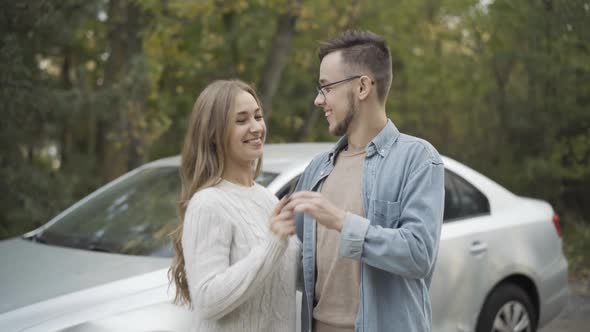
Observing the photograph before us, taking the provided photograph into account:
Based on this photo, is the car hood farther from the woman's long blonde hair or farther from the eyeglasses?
the eyeglasses

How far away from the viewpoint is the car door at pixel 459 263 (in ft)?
12.5

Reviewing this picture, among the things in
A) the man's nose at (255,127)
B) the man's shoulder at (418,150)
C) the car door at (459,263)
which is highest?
the man's nose at (255,127)

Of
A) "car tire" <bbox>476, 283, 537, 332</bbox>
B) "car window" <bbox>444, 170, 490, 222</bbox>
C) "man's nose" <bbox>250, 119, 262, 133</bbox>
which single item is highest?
"man's nose" <bbox>250, 119, 262, 133</bbox>

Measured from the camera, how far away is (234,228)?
218 cm

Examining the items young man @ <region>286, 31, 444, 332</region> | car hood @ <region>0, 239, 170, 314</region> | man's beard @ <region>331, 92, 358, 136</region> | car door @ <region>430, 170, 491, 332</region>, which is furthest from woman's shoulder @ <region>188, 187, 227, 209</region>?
car door @ <region>430, 170, 491, 332</region>

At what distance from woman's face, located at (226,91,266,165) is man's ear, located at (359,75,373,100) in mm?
395


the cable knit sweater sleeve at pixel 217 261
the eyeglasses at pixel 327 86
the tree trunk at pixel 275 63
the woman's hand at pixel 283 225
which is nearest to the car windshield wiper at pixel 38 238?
the cable knit sweater sleeve at pixel 217 261

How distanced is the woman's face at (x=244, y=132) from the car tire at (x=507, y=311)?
2449 millimetres

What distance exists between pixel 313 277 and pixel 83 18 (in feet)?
17.2

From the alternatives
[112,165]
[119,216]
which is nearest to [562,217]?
[112,165]

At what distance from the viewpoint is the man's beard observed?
2.44 metres

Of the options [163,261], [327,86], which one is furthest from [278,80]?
[327,86]

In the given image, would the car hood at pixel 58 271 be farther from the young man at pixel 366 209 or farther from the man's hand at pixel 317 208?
the man's hand at pixel 317 208

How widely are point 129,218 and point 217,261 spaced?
195 cm
